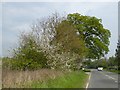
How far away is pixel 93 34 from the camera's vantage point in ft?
237

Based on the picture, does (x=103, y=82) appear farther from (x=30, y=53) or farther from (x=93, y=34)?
(x=93, y=34)

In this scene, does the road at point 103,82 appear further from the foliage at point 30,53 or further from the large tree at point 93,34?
the large tree at point 93,34

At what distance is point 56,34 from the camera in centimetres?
3731

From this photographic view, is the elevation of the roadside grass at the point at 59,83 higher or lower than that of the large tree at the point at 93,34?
lower

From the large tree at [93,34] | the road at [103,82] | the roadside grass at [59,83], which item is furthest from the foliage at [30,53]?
the large tree at [93,34]

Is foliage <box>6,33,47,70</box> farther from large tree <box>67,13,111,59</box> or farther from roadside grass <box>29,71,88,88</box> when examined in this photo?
large tree <box>67,13,111,59</box>

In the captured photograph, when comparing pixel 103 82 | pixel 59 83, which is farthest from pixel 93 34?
pixel 59 83

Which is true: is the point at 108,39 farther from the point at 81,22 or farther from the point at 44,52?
the point at 44,52

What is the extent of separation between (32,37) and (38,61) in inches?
133

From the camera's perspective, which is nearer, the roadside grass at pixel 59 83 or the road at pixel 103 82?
the roadside grass at pixel 59 83

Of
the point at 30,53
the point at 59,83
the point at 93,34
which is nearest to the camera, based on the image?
the point at 59,83

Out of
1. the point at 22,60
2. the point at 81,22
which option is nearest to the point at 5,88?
the point at 22,60

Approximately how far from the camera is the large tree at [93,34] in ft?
228

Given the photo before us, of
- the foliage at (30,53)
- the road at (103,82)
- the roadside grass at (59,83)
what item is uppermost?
the foliage at (30,53)
